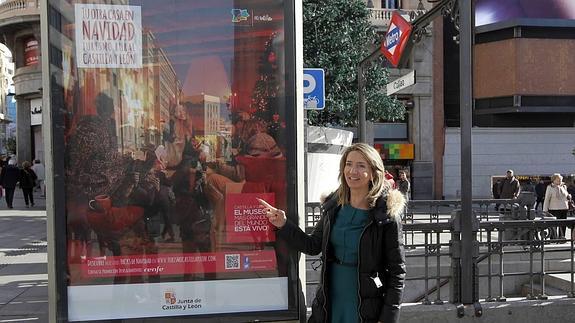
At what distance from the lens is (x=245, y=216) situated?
3.04m

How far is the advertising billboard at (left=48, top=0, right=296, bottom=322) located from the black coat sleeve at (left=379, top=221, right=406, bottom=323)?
58 cm

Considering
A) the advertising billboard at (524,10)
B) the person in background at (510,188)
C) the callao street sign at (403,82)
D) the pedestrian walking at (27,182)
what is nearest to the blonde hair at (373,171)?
the callao street sign at (403,82)

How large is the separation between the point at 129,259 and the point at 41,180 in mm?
21926

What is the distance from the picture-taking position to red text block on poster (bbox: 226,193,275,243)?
119 inches

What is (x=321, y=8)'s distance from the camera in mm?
15297

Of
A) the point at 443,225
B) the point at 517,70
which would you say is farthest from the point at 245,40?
the point at 517,70

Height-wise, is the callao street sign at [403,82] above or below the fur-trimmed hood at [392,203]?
above

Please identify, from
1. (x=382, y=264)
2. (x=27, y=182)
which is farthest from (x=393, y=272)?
(x=27, y=182)

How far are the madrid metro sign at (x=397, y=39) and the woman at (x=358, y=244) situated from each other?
5.33 metres

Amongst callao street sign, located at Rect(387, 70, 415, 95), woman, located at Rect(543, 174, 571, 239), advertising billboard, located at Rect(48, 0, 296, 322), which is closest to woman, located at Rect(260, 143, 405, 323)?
advertising billboard, located at Rect(48, 0, 296, 322)

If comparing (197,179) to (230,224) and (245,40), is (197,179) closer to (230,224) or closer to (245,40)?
(230,224)

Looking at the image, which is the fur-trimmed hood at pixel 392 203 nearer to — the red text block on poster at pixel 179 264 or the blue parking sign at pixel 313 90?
the red text block on poster at pixel 179 264

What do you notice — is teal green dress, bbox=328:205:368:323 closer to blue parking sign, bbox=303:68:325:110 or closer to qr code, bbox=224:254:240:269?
qr code, bbox=224:254:240:269

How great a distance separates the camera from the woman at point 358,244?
280 cm
